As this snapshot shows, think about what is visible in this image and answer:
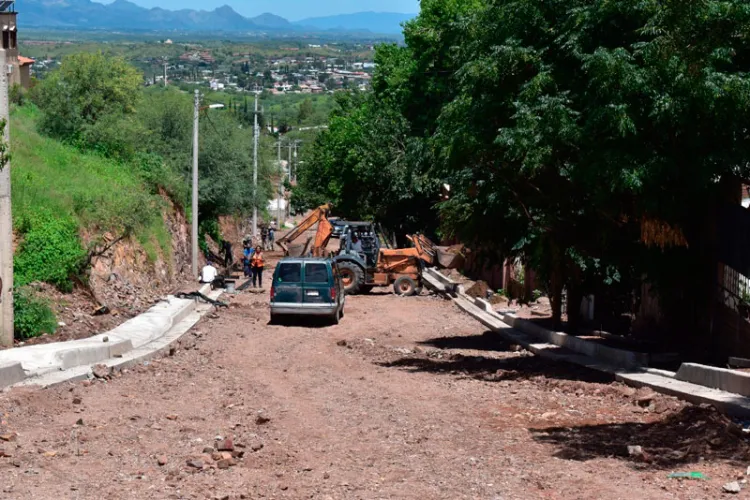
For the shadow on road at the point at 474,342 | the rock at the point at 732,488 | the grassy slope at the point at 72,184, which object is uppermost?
the grassy slope at the point at 72,184

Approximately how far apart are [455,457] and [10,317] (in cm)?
1091

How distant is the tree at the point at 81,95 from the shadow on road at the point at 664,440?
111ft

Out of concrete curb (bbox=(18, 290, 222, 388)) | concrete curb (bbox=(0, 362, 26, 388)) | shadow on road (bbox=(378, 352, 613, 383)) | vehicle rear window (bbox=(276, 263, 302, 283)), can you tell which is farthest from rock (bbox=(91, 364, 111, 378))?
vehicle rear window (bbox=(276, 263, 302, 283))

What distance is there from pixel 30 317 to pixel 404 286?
2179 centimetres

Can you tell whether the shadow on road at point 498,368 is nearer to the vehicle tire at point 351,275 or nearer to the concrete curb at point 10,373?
the concrete curb at point 10,373

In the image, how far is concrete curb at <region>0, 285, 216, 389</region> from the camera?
647 inches

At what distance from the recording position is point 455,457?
11.7m

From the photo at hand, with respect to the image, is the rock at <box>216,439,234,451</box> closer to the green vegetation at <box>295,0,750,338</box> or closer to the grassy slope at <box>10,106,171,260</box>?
the green vegetation at <box>295,0,750,338</box>

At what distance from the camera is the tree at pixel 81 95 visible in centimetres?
4341

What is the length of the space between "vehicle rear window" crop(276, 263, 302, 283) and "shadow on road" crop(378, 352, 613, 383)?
277 inches

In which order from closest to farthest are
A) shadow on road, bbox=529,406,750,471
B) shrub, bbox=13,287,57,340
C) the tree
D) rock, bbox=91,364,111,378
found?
1. shadow on road, bbox=529,406,750,471
2. rock, bbox=91,364,111,378
3. shrub, bbox=13,287,57,340
4. the tree

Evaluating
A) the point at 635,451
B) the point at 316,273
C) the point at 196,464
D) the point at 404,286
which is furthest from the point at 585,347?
the point at 404,286

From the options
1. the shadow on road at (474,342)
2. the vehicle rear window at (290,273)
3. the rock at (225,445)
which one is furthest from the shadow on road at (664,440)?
the vehicle rear window at (290,273)

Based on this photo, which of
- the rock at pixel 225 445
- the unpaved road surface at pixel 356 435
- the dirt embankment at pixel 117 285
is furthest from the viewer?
the dirt embankment at pixel 117 285
